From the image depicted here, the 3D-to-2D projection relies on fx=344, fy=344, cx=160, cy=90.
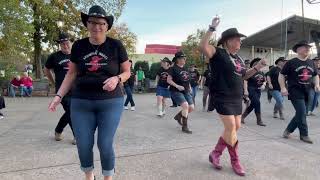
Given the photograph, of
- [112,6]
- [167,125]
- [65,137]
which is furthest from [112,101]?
[112,6]

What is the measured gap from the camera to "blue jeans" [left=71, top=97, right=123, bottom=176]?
3275 mm

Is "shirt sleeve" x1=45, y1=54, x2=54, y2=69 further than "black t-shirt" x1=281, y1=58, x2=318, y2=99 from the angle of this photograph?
No

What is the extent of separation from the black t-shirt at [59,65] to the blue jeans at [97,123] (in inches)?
97.8

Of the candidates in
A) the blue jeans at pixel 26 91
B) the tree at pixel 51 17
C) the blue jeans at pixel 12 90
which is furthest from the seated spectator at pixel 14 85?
the tree at pixel 51 17

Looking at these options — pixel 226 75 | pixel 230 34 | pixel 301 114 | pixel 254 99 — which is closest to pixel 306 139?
pixel 301 114

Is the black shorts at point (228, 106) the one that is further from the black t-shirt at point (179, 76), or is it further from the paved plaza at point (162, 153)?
the black t-shirt at point (179, 76)

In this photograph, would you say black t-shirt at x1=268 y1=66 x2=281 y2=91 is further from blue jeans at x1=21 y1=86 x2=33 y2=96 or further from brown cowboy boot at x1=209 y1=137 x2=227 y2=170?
blue jeans at x1=21 y1=86 x2=33 y2=96

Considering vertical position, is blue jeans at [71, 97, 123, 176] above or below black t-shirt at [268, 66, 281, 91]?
below

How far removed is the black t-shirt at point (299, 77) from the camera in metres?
6.25

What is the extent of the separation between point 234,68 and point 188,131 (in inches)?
119

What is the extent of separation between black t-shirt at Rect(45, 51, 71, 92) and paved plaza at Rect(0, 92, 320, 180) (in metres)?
1.15

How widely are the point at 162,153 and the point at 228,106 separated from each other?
5.02 ft

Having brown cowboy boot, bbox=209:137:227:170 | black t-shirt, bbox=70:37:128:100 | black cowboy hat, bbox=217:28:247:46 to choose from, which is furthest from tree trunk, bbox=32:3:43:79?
black t-shirt, bbox=70:37:128:100

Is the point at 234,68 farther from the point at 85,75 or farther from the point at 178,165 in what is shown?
the point at 85,75
